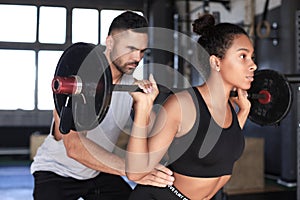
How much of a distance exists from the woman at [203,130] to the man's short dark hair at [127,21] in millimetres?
214

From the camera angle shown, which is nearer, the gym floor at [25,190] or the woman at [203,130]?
the woman at [203,130]

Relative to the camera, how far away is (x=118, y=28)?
4.72 feet

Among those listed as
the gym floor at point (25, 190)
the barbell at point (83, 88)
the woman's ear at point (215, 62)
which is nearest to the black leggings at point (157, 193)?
the barbell at point (83, 88)

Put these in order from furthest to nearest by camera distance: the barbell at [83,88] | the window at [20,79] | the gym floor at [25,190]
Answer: the window at [20,79]
the gym floor at [25,190]
the barbell at [83,88]

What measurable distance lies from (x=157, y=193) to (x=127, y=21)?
0.61m

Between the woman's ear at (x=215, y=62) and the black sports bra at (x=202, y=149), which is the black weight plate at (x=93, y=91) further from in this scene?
the woman's ear at (x=215, y=62)

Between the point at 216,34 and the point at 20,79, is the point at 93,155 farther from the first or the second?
the point at 20,79

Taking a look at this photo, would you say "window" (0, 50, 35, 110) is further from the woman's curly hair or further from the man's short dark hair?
the woman's curly hair

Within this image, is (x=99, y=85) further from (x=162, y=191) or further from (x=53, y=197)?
(x=53, y=197)

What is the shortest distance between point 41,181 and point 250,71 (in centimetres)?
90

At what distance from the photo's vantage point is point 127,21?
1419 mm

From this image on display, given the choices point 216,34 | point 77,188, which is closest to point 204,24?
point 216,34

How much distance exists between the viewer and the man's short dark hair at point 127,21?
1403 millimetres

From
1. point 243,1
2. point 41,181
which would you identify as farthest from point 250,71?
point 243,1
